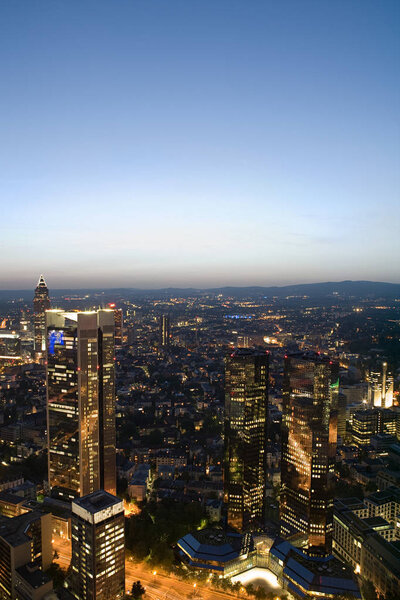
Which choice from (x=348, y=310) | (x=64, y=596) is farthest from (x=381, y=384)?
(x=348, y=310)

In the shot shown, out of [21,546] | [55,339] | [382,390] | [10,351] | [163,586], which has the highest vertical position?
[55,339]

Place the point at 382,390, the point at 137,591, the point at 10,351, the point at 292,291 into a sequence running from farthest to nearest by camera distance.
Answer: the point at 292,291
the point at 10,351
the point at 382,390
the point at 137,591

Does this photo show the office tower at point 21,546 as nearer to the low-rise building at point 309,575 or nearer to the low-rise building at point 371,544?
the low-rise building at point 309,575

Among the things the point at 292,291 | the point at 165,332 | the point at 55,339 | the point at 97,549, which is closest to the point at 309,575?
the point at 97,549

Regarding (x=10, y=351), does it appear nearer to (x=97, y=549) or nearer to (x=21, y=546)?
(x=21, y=546)

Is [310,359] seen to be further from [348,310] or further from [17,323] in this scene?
[348,310]

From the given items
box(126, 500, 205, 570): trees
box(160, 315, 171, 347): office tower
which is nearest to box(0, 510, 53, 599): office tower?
box(126, 500, 205, 570): trees

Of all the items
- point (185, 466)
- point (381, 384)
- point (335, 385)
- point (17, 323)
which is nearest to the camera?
point (335, 385)
